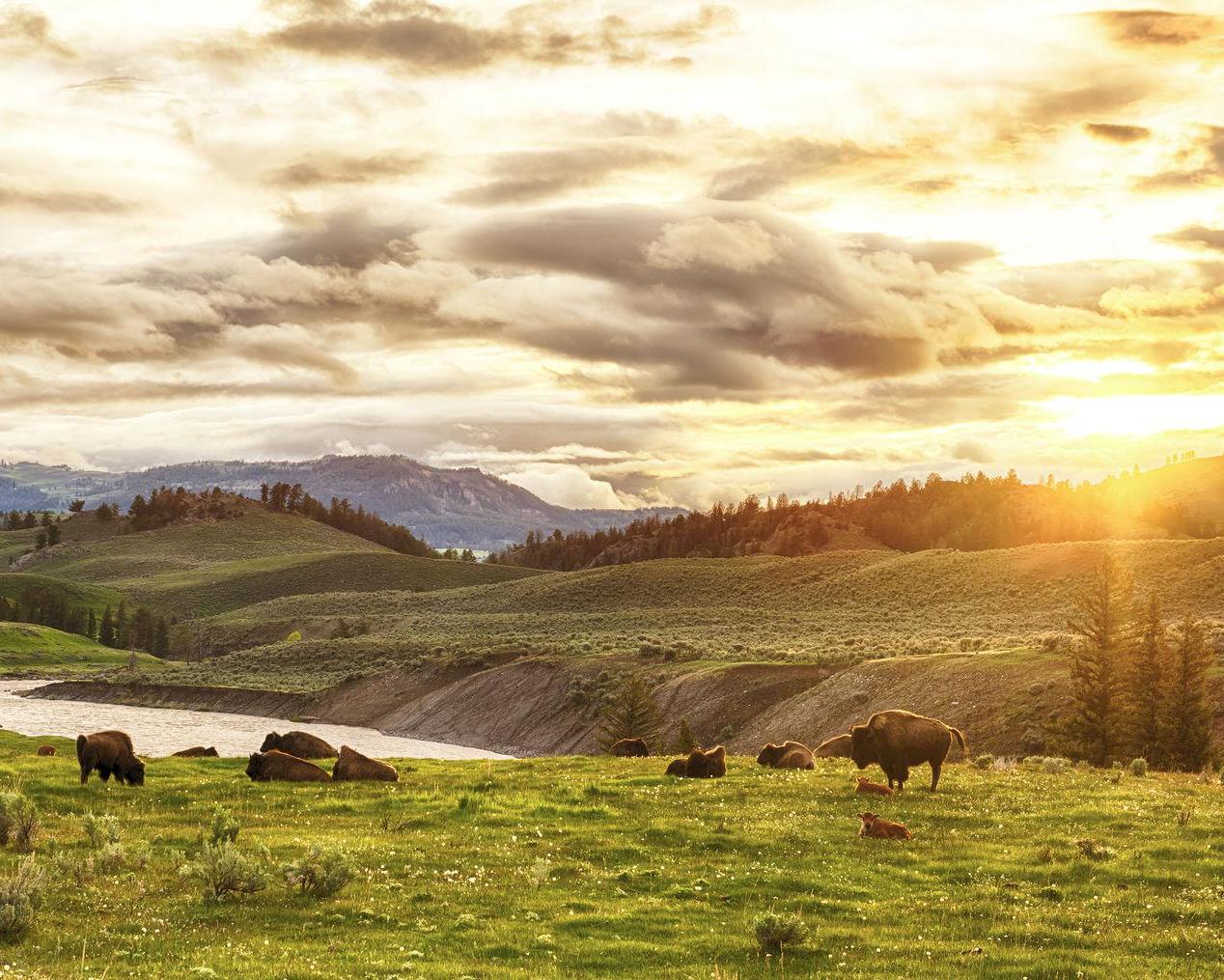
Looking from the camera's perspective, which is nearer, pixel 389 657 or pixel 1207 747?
pixel 1207 747

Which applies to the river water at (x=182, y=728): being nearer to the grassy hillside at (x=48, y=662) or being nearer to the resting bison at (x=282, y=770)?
the resting bison at (x=282, y=770)

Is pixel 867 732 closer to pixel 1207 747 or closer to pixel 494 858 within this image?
pixel 494 858

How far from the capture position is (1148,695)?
167 feet

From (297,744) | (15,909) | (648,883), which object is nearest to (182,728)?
(297,744)

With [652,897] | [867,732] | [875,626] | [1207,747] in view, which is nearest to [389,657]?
[875,626]

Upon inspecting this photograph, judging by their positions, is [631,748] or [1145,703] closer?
[631,748]

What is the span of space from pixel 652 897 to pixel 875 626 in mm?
109930

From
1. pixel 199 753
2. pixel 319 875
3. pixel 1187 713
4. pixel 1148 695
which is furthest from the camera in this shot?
pixel 1148 695

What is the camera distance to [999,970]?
14828 mm

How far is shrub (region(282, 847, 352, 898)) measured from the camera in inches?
733

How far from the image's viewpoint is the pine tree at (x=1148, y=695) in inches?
1961

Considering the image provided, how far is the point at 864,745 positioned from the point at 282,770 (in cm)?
1797

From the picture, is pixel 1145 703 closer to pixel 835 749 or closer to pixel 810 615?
pixel 835 749

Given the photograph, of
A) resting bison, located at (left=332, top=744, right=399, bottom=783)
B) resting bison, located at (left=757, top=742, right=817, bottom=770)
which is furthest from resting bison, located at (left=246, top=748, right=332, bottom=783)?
resting bison, located at (left=757, top=742, right=817, bottom=770)
